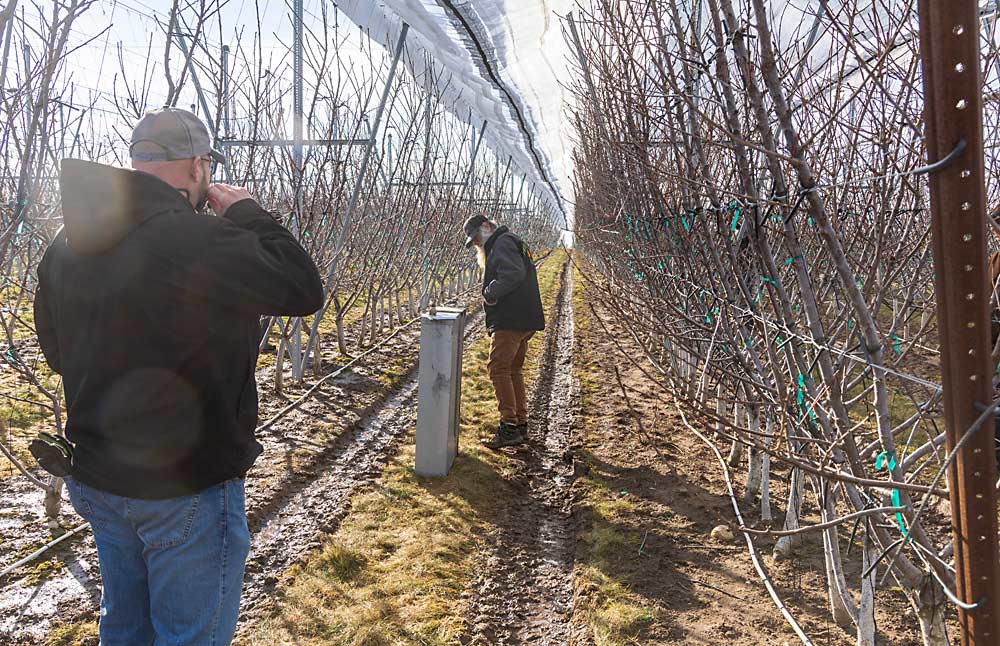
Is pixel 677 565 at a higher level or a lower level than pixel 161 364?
lower

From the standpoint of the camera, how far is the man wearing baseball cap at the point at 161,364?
4.62 ft

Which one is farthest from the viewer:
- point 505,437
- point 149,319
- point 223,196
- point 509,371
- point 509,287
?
point 505,437

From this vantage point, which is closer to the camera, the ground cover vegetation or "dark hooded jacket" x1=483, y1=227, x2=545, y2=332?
the ground cover vegetation

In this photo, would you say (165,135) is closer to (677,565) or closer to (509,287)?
(677,565)

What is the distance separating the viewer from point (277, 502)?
3992mm

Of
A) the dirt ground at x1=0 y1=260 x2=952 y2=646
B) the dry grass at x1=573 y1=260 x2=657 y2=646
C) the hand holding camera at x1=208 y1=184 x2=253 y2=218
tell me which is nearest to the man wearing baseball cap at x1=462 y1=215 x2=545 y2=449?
the dirt ground at x1=0 y1=260 x2=952 y2=646

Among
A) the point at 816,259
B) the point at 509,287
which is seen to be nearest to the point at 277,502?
the point at 509,287

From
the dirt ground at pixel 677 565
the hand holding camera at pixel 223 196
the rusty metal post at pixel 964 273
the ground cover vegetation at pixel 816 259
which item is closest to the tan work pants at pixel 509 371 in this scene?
the dirt ground at pixel 677 565

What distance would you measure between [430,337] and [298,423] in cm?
165

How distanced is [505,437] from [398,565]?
190cm

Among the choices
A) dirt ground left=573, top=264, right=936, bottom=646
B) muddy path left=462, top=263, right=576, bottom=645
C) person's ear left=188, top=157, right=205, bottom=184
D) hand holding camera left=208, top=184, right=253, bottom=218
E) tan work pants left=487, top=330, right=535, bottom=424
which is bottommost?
muddy path left=462, top=263, right=576, bottom=645

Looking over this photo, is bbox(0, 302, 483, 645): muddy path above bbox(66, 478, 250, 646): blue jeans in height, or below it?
below

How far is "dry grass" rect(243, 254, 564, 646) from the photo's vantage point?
9.22ft

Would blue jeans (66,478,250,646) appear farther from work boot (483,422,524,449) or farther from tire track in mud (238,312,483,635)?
work boot (483,422,524,449)
